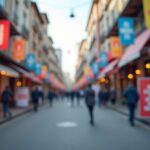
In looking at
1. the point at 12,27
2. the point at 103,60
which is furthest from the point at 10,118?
the point at 103,60

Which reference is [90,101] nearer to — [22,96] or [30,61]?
[22,96]

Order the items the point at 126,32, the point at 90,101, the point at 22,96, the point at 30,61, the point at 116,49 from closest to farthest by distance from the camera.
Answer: the point at 90,101, the point at 126,32, the point at 22,96, the point at 116,49, the point at 30,61

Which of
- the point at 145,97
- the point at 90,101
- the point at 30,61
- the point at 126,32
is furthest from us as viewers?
the point at 30,61

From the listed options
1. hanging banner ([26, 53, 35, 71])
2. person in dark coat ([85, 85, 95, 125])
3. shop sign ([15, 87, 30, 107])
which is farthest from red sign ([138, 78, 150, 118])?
hanging banner ([26, 53, 35, 71])

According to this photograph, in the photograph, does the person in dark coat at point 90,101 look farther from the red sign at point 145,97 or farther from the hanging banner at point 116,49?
the hanging banner at point 116,49

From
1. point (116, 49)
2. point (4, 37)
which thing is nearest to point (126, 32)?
point (116, 49)

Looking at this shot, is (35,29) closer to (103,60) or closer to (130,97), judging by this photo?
(103,60)

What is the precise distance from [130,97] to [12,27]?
1370cm

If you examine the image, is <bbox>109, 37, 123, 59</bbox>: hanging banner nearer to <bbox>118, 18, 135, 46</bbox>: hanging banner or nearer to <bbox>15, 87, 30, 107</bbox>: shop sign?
<bbox>118, 18, 135, 46</bbox>: hanging banner

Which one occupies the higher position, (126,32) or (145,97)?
(126,32)

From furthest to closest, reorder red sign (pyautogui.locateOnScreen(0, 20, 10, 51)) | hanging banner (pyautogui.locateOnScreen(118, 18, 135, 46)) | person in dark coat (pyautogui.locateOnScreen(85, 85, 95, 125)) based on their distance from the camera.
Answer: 1. hanging banner (pyautogui.locateOnScreen(118, 18, 135, 46))
2. red sign (pyautogui.locateOnScreen(0, 20, 10, 51))
3. person in dark coat (pyautogui.locateOnScreen(85, 85, 95, 125))

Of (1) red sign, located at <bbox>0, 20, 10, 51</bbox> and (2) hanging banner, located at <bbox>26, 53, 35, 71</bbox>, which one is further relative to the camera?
(2) hanging banner, located at <bbox>26, 53, 35, 71</bbox>

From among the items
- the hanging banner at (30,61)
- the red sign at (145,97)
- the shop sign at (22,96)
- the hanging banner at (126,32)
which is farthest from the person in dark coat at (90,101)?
the hanging banner at (30,61)

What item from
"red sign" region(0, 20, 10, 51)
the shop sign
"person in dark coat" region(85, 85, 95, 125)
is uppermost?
"red sign" region(0, 20, 10, 51)
